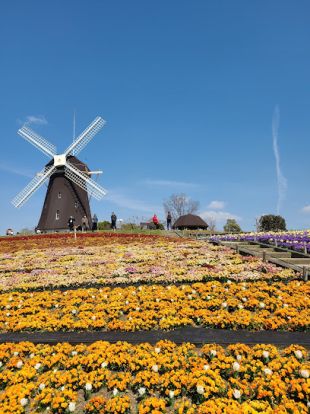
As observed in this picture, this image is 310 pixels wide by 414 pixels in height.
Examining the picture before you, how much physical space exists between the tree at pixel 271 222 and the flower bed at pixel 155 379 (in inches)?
1478

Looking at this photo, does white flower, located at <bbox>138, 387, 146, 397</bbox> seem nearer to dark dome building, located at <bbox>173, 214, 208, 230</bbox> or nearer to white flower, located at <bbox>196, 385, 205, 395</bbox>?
white flower, located at <bbox>196, 385, 205, 395</bbox>

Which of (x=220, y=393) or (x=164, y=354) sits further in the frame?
(x=164, y=354)

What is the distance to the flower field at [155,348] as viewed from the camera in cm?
499

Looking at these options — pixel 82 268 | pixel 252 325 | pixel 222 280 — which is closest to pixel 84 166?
pixel 82 268

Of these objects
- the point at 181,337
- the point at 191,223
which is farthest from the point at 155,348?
the point at 191,223

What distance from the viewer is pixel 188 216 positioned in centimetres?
6531

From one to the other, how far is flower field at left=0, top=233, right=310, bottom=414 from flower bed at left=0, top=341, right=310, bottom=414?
0.7 inches

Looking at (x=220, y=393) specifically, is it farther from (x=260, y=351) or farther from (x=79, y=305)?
(x=79, y=305)

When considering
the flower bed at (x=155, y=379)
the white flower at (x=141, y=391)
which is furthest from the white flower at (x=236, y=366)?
the white flower at (x=141, y=391)

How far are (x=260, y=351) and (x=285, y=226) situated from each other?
39230 millimetres

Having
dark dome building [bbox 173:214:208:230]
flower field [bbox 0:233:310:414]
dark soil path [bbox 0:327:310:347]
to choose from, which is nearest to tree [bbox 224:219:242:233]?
dark dome building [bbox 173:214:208:230]

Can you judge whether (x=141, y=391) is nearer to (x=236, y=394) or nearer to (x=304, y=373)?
(x=236, y=394)

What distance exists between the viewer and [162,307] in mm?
8555

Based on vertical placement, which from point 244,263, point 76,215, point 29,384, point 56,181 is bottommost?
point 29,384
